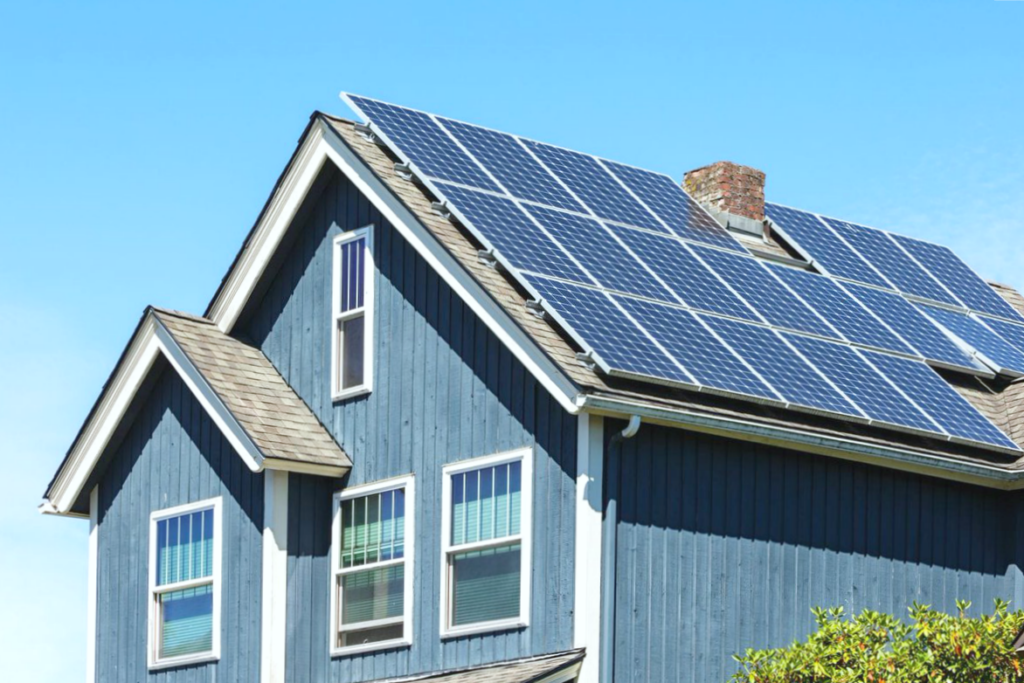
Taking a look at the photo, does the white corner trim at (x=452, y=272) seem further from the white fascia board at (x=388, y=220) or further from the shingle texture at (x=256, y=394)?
the shingle texture at (x=256, y=394)

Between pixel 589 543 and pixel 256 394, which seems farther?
pixel 256 394

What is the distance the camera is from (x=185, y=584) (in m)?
23.9

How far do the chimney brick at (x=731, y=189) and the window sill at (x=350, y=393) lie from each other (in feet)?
21.9

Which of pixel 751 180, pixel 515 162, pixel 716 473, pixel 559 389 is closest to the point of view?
pixel 559 389

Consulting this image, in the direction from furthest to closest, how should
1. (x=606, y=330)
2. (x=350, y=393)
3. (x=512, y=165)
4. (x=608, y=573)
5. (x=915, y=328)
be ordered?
(x=915, y=328), (x=512, y=165), (x=350, y=393), (x=606, y=330), (x=608, y=573)

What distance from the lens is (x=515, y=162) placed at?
24.4m

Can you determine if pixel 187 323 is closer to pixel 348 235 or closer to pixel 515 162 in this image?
pixel 348 235

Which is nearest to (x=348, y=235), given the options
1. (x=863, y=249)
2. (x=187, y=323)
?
(x=187, y=323)

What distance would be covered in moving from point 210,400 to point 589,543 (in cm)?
607

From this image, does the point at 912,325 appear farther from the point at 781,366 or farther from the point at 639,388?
the point at 639,388

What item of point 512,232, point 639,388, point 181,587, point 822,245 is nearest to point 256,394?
point 181,587

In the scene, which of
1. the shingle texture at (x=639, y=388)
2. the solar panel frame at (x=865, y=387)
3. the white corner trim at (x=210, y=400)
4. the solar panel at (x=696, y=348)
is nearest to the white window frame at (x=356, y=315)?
the shingle texture at (x=639, y=388)

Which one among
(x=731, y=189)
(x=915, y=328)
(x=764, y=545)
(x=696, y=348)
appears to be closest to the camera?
(x=764, y=545)

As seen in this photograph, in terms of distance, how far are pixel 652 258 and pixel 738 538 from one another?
13.1ft
